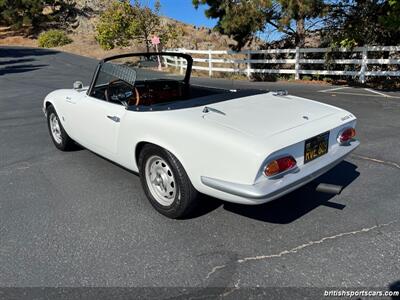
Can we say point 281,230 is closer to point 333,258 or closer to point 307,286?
point 333,258

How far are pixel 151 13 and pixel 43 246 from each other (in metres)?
24.8

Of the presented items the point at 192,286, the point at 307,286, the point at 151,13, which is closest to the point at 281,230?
the point at 307,286

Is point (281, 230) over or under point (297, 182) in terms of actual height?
under

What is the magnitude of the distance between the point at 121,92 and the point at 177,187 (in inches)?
A: 59.3

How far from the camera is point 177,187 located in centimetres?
310

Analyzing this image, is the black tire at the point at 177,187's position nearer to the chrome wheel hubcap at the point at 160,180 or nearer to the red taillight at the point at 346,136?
the chrome wheel hubcap at the point at 160,180

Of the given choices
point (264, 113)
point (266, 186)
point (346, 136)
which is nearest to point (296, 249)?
point (266, 186)

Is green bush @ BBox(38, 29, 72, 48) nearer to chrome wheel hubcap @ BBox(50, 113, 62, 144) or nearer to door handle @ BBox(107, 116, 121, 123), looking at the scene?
chrome wheel hubcap @ BBox(50, 113, 62, 144)

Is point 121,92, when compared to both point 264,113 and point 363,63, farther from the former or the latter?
point 363,63

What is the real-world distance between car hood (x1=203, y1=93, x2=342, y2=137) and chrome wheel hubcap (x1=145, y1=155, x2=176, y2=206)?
24.0 inches

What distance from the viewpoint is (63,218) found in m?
3.40

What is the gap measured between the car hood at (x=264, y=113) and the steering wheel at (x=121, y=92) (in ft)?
2.83

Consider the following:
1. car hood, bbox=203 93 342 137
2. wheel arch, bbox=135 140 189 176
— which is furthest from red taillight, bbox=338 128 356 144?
wheel arch, bbox=135 140 189 176

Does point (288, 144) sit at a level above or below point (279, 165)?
above
